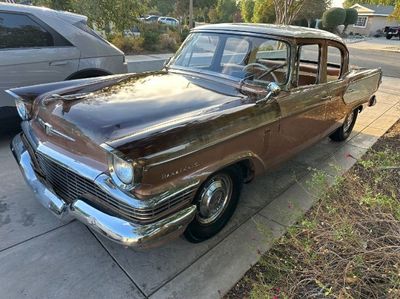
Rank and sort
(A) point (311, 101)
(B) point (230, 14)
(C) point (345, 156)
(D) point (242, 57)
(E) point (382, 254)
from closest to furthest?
(E) point (382, 254) → (D) point (242, 57) → (A) point (311, 101) → (C) point (345, 156) → (B) point (230, 14)

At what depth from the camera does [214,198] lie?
270cm

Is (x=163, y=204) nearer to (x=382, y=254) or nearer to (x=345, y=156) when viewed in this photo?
(x=382, y=254)

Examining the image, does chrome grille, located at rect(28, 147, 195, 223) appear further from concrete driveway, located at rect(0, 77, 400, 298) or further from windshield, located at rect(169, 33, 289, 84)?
windshield, located at rect(169, 33, 289, 84)

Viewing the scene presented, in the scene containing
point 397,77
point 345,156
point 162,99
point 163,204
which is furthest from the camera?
point 397,77

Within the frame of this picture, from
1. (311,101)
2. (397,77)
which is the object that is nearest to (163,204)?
(311,101)

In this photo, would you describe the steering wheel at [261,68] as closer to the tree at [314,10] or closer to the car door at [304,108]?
the car door at [304,108]

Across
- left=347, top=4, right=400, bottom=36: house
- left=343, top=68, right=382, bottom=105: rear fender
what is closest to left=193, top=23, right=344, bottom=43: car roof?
left=343, top=68, right=382, bottom=105: rear fender

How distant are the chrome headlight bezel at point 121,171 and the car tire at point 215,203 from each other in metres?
0.66

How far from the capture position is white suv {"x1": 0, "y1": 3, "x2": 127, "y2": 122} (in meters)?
4.06

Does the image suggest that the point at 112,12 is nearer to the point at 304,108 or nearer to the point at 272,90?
the point at 304,108

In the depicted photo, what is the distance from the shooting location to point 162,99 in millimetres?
2783

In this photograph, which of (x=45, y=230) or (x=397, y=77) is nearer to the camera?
(x=45, y=230)

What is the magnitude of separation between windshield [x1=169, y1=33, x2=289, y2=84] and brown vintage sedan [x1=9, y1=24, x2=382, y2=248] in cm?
1

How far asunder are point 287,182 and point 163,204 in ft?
7.38
